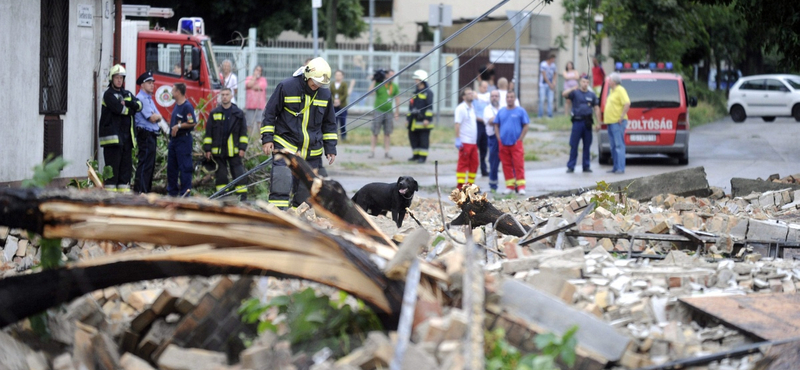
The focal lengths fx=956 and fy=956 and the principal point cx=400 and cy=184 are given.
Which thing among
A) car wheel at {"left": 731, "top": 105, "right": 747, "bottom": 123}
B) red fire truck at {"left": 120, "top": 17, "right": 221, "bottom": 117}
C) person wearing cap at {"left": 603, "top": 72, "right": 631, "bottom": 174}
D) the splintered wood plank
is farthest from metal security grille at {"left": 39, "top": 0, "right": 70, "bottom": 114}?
car wheel at {"left": 731, "top": 105, "right": 747, "bottom": 123}

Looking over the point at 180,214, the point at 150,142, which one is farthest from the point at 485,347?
the point at 150,142

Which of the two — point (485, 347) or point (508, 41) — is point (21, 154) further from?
point (508, 41)

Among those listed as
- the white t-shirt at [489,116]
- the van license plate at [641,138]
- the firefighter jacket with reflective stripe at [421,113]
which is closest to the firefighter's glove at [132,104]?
the white t-shirt at [489,116]

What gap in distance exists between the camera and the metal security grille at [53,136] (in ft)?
38.2

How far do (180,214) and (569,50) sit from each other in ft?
119

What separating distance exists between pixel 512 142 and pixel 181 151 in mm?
5071

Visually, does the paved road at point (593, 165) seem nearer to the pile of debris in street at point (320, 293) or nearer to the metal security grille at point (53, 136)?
the metal security grille at point (53, 136)

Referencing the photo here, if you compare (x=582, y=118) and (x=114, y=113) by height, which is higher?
(x=582, y=118)

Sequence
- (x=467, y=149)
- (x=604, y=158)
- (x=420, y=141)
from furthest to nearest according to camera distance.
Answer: (x=604, y=158) → (x=420, y=141) → (x=467, y=149)

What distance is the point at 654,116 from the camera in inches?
760

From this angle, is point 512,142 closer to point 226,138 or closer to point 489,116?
point 489,116

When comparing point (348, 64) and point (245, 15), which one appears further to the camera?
point (245, 15)

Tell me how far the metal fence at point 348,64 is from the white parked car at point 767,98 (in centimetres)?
1092

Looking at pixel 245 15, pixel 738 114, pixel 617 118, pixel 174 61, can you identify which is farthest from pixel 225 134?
pixel 738 114
